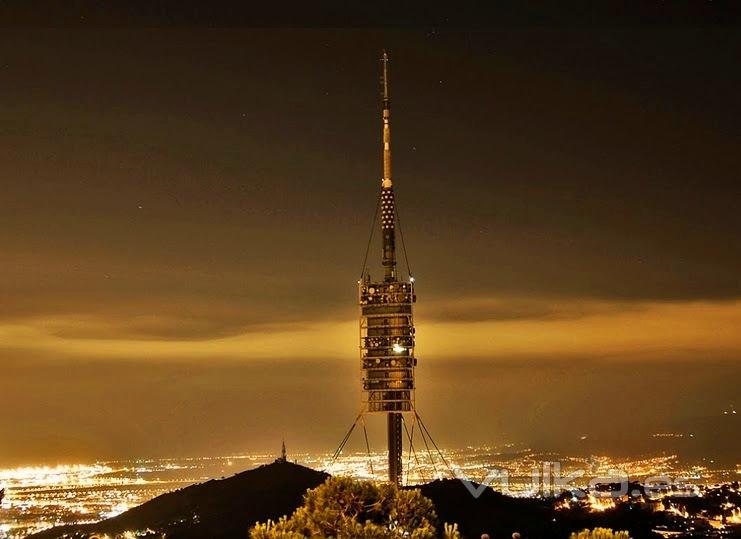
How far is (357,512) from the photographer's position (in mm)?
31250

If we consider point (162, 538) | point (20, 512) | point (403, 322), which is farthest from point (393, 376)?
point (20, 512)

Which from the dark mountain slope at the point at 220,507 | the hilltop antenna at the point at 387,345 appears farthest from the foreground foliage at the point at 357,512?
the dark mountain slope at the point at 220,507

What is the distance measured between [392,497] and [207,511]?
333 ft

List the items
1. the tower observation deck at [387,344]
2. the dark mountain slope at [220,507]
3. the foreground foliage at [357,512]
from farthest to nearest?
the dark mountain slope at [220,507] → the tower observation deck at [387,344] → the foreground foliage at [357,512]

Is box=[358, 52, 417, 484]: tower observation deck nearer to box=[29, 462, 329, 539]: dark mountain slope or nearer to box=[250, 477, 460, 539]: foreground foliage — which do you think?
box=[29, 462, 329, 539]: dark mountain slope

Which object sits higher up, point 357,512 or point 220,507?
point 357,512

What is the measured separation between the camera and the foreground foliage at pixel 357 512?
97.2 ft

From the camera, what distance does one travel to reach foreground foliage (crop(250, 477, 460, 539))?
29.6 m

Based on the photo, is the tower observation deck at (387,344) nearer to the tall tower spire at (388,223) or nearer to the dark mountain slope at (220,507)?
the tall tower spire at (388,223)

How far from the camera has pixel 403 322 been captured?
83688 mm

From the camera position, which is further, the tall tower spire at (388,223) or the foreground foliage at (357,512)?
the tall tower spire at (388,223)

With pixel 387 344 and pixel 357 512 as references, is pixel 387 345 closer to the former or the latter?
pixel 387 344

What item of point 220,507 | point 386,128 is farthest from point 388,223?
point 220,507

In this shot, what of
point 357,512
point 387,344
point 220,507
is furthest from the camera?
point 220,507
